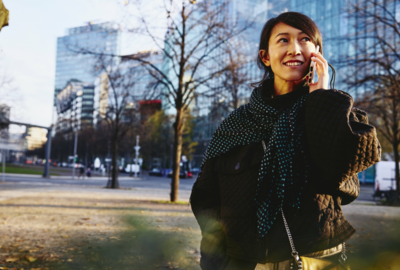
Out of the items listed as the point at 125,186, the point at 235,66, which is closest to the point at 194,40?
the point at 235,66

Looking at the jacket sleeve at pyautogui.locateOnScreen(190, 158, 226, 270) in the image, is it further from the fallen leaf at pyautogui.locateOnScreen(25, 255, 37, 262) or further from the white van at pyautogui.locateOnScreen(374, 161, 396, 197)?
the white van at pyautogui.locateOnScreen(374, 161, 396, 197)

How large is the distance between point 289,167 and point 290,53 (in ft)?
1.73

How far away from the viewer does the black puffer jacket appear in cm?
135

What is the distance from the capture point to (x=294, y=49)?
1.66 metres

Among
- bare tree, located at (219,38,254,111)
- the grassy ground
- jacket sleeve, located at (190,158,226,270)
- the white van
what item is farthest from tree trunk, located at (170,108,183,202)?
the white van

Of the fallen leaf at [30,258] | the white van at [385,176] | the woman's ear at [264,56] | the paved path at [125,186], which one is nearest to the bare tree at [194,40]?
the paved path at [125,186]

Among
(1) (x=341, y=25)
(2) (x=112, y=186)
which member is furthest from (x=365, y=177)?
(2) (x=112, y=186)

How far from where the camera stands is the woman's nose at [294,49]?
5.44ft

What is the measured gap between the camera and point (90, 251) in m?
5.91

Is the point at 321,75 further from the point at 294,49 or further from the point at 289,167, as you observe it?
the point at 289,167

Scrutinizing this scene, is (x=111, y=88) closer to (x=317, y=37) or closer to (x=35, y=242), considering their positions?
(x=35, y=242)

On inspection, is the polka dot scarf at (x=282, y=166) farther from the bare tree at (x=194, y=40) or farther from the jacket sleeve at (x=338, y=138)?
the bare tree at (x=194, y=40)

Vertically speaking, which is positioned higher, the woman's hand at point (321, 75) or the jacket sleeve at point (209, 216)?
the woman's hand at point (321, 75)

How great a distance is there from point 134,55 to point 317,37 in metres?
13.6
